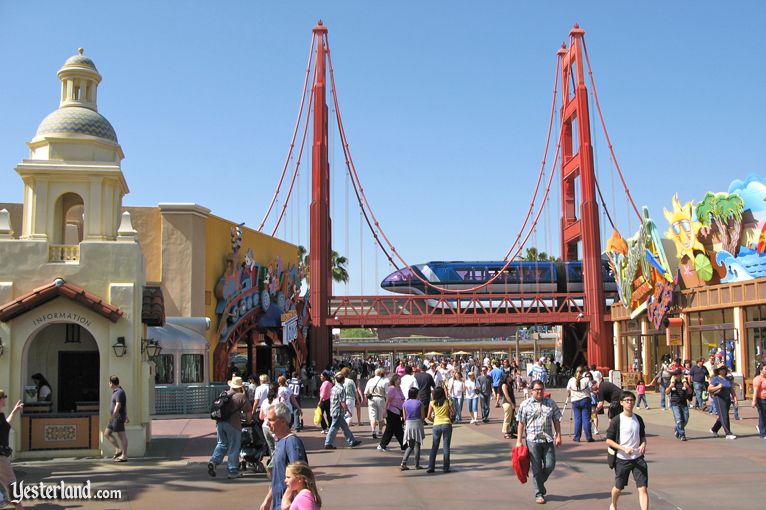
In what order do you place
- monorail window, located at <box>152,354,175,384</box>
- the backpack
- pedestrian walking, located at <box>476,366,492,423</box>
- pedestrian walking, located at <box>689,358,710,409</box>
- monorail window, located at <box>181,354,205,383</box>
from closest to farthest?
the backpack → pedestrian walking, located at <box>689,358,710,409</box> → pedestrian walking, located at <box>476,366,492,423</box> → monorail window, located at <box>152,354,175,384</box> → monorail window, located at <box>181,354,205,383</box>

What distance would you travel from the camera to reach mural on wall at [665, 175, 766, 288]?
80.3ft

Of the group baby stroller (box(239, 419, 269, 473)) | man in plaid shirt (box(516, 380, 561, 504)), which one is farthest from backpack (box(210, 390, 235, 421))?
man in plaid shirt (box(516, 380, 561, 504))

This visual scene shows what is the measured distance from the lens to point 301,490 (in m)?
5.07

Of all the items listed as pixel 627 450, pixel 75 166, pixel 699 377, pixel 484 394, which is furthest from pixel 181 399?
pixel 627 450

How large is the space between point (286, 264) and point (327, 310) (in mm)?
5311

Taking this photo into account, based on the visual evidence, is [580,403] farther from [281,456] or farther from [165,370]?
[165,370]

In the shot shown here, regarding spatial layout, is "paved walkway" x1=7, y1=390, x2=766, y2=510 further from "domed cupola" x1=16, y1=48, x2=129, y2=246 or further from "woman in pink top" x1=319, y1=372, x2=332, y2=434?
"domed cupola" x1=16, y1=48, x2=129, y2=246

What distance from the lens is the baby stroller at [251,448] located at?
12.1 m

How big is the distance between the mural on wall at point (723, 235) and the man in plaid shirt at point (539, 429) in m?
16.9

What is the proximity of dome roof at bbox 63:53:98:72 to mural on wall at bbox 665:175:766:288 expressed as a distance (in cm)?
1882

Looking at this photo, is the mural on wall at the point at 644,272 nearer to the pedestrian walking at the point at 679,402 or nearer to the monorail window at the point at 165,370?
the pedestrian walking at the point at 679,402

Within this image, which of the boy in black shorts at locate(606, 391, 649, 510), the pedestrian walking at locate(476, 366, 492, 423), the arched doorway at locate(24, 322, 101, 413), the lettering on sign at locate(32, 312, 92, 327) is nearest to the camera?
the boy in black shorts at locate(606, 391, 649, 510)

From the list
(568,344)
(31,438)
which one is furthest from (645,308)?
(31,438)

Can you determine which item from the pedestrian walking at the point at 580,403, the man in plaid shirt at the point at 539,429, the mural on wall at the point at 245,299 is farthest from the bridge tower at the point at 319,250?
the man in plaid shirt at the point at 539,429
